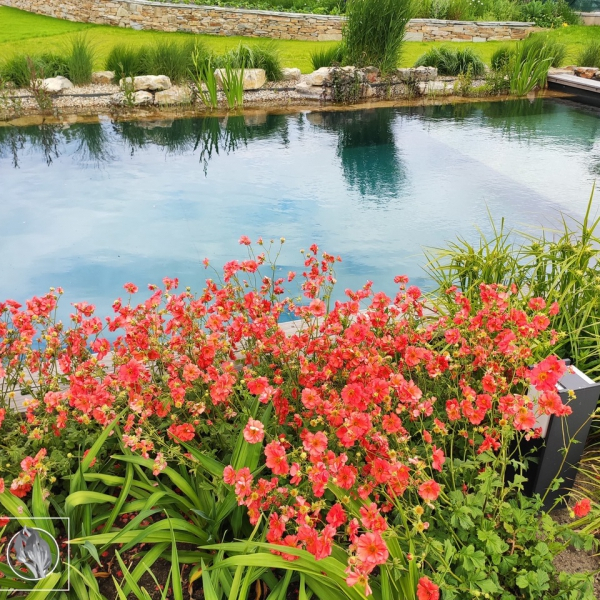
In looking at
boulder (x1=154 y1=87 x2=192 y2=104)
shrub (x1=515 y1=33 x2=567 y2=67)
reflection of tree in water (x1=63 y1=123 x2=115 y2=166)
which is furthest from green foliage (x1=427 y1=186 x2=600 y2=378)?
shrub (x1=515 y1=33 x2=567 y2=67)

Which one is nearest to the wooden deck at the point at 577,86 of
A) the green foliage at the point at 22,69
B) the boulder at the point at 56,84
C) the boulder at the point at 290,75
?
the boulder at the point at 290,75

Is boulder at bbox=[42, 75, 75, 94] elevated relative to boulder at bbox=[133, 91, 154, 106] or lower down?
elevated

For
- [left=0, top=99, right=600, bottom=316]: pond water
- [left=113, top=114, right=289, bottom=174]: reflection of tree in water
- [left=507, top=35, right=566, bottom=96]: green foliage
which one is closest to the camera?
[left=0, top=99, right=600, bottom=316]: pond water

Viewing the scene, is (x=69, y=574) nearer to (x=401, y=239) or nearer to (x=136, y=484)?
(x=136, y=484)

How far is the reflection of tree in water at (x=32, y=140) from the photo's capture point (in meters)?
6.46

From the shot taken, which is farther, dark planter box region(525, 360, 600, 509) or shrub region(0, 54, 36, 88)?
shrub region(0, 54, 36, 88)

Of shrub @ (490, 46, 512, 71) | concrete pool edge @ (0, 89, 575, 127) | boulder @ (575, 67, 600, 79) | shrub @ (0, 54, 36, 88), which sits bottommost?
concrete pool edge @ (0, 89, 575, 127)

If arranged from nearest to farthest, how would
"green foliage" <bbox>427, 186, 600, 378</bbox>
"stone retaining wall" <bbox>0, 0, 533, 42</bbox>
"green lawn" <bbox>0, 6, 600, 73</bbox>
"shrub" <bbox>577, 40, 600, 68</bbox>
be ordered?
"green foliage" <bbox>427, 186, 600, 378</bbox>, "shrub" <bbox>577, 40, 600, 68</bbox>, "green lawn" <bbox>0, 6, 600, 73</bbox>, "stone retaining wall" <bbox>0, 0, 533, 42</bbox>

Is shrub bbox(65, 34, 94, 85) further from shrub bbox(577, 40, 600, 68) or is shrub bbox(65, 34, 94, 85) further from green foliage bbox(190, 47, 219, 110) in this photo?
shrub bbox(577, 40, 600, 68)

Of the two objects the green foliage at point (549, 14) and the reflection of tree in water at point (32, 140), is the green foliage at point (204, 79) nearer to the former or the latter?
the reflection of tree in water at point (32, 140)

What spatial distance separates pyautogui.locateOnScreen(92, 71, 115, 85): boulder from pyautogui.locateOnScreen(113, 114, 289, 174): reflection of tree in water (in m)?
1.30

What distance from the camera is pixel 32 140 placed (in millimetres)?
6871

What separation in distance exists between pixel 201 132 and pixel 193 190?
2.06m

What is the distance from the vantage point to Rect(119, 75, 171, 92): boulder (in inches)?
319
